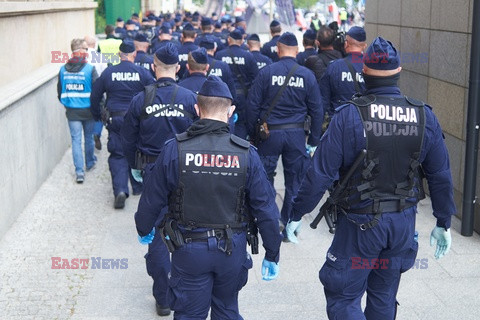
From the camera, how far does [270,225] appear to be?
4.91 m

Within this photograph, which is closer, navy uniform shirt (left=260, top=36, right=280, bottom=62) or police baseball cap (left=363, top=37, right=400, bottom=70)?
police baseball cap (left=363, top=37, right=400, bottom=70)

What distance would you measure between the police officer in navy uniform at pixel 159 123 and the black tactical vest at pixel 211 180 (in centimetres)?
155

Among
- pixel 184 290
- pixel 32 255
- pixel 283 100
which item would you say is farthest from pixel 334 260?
pixel 32 255

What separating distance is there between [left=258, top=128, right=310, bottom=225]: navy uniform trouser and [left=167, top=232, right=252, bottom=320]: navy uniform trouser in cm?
336

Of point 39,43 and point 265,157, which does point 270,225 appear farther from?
point 39,43

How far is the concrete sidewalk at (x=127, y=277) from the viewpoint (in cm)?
654

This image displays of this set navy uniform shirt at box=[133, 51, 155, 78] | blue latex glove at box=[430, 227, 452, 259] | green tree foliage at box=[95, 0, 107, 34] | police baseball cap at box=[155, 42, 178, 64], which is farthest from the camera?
green tree foliage at box=[95, 0, 107, 34]

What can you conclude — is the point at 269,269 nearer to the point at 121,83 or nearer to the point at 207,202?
the point at 207,202

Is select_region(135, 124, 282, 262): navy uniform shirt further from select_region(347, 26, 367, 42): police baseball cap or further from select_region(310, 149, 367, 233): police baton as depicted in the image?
select_region(347, 26, 367, 42): police baseball cap

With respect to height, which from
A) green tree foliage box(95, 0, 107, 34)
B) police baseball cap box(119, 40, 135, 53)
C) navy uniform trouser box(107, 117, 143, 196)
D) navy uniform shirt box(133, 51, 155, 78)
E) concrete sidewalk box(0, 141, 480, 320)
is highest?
police baseball cap box(119, 40, 135, 53)

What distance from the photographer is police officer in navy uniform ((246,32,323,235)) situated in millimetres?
8320

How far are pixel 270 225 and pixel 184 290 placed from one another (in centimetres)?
68

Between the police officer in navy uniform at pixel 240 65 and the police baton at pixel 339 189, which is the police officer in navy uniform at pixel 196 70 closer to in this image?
the police baton at pixel 339 189

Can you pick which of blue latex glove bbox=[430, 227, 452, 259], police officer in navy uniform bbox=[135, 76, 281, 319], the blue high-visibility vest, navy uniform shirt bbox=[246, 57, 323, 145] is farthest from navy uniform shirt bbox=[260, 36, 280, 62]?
police officer in navy uniform bbox=[135, 76, 281, 319]
